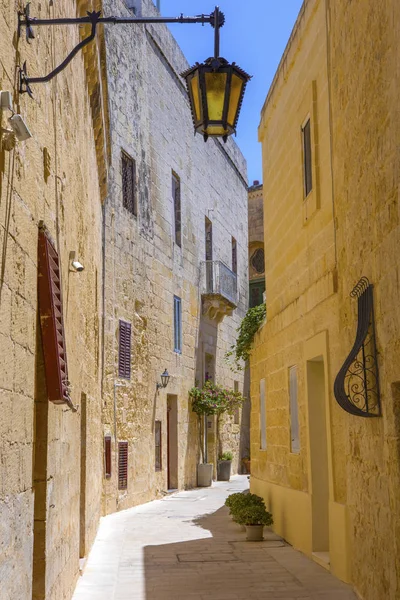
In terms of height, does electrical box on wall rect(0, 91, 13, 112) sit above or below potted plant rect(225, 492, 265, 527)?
above

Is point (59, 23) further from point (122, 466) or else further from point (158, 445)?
point (158, 445)

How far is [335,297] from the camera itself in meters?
7.85

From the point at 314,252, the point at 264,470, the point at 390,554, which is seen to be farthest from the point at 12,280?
the point at 264,470

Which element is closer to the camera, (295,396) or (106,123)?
(295,396)

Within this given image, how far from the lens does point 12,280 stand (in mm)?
3553

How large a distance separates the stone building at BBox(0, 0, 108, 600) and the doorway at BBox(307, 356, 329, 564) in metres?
3.06

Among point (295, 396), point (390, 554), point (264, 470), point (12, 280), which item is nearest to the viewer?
point (12, 280)

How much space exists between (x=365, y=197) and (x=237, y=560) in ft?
14.5

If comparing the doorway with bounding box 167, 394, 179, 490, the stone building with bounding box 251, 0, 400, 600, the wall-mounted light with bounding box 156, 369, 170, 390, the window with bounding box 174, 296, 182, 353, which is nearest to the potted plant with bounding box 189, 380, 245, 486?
the doorway with bounding box 167, 394, 179, 490

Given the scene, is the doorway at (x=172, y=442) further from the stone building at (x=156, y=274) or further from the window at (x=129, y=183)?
the window at (x=129, y=183)

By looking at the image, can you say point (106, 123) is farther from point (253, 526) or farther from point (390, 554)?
point (390, 554)

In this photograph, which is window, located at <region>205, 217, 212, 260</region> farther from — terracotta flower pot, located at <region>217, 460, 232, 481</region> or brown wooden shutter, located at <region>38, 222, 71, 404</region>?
brown wooden shutter, located at <region>38, 222, 71, 404</region>

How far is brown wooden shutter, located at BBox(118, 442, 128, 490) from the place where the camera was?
14484 mm

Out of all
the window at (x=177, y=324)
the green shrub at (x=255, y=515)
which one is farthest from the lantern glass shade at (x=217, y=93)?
the window at (x=177, y=324)
